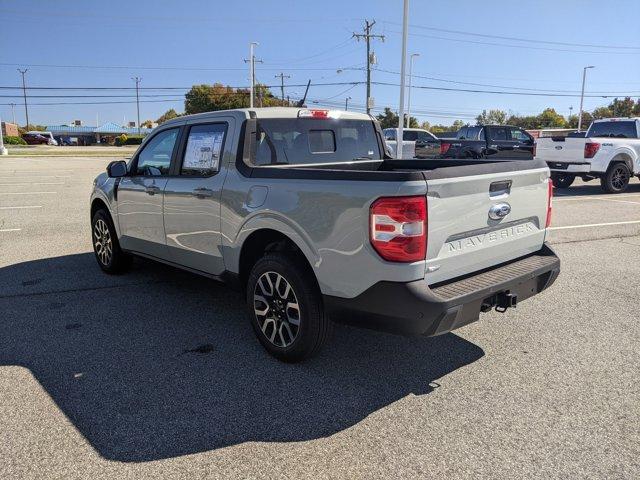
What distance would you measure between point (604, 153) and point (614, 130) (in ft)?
5.03

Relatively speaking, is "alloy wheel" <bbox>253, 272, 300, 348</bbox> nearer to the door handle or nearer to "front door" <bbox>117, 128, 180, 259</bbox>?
the door handle

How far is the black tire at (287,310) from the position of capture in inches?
138

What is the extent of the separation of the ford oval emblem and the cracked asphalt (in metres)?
1.10

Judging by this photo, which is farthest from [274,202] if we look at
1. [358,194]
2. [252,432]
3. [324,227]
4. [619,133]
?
[619,133]

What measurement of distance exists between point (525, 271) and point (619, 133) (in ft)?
43.8

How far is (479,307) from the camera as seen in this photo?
10.8ft

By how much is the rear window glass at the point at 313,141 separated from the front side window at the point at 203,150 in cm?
37

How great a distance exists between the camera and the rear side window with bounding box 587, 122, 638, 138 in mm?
14547

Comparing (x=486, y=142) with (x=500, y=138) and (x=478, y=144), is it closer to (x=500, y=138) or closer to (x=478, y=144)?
(x=478, y=144)

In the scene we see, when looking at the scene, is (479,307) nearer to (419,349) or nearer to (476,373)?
(476,373)

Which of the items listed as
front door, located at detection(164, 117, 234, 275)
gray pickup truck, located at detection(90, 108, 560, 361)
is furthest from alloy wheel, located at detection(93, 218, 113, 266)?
front door, located at detection(164, 117, 234, 275)

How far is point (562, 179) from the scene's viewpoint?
1587cm

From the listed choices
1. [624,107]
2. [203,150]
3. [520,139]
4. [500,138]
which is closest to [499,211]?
[203,150]

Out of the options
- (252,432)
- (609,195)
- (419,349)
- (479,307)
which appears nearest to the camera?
(252,432)
